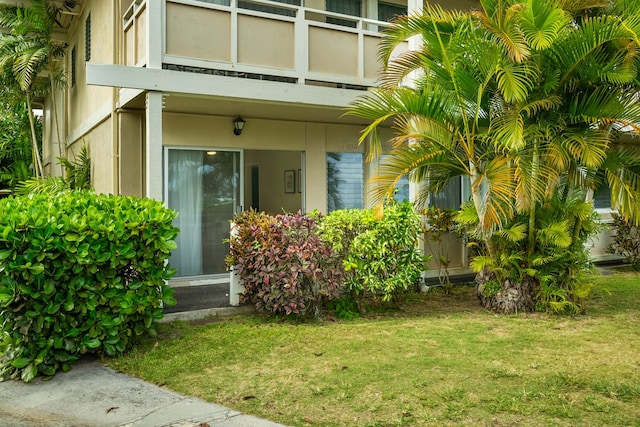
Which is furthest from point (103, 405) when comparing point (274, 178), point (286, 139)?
point (274, 178)

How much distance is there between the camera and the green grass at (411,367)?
13.8ft

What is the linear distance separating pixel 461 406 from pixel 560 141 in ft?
13.2

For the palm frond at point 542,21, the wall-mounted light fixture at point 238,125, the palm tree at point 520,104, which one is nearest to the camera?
the palm frond at point 542,21

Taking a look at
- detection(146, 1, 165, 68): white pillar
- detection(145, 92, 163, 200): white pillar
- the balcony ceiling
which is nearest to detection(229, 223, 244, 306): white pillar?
detection(145, 92, 163, 200): white pillar

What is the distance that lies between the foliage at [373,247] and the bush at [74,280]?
226cm

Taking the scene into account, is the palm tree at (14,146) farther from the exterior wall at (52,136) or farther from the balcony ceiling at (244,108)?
the balcony ceiling at (244,108)

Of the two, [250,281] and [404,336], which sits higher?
[250,281]

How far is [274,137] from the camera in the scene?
418 inches

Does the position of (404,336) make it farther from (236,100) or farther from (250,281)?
(236,100)

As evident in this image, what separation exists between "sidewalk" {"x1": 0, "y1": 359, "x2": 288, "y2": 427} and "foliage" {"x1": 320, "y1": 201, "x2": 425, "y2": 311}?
3142 millimetres

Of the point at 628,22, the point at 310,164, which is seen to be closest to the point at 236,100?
the point at 310,164

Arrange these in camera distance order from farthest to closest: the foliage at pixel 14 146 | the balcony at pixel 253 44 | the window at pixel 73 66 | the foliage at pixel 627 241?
the foliage at pixel 14 146, the window at pixel 73 66, the foliage at pixel 627 241, the balcony at pixel 253 44

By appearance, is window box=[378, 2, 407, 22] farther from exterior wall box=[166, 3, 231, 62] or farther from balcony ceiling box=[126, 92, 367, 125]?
exterior wall box=[166, 3, 231, 62]

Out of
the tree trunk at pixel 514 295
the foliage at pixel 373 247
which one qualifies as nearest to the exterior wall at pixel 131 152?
the foliage at pixel 373 247
